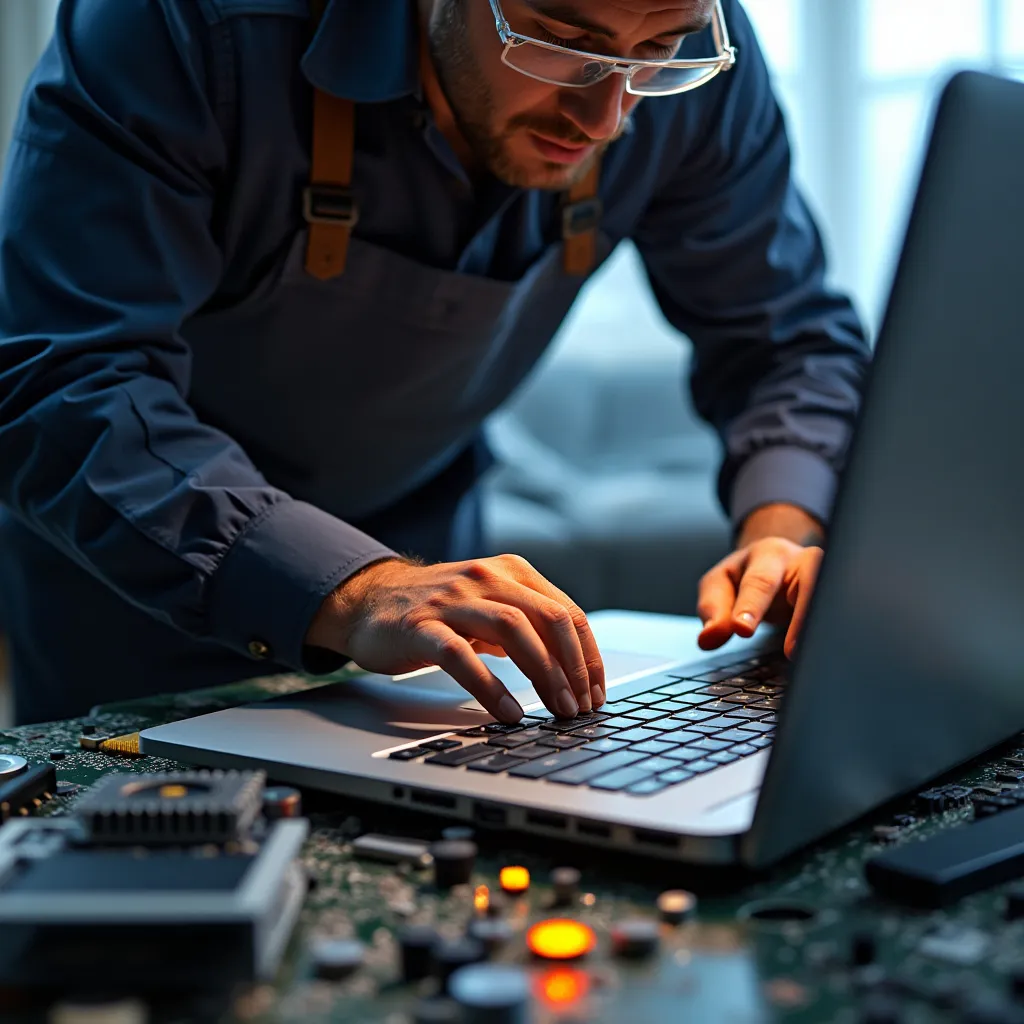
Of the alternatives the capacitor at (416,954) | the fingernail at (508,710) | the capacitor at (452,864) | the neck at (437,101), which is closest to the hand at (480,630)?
the fingernail at (508,710)

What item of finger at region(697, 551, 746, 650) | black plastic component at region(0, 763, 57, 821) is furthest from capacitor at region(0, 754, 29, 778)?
finger at region(697, 551, 746, 650)

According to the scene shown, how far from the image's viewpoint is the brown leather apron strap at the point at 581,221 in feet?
4.51

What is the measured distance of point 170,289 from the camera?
3.58ft

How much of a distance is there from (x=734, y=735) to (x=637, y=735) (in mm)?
60

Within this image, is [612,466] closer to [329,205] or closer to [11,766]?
[329,205]

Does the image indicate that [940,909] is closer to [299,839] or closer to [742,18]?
[299,839]

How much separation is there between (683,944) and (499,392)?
106cm

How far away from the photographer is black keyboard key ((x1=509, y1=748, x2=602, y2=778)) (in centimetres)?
70

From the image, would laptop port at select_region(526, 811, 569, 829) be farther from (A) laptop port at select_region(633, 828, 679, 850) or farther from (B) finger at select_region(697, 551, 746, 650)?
(B) finger at select_region(697, 551, 746, 650)

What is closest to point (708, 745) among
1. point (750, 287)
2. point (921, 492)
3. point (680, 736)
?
point (680, 736)

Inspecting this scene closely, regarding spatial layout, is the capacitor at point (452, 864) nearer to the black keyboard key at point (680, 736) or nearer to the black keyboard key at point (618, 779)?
the black keyboard key at point (618, 779)

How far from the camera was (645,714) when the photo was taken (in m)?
0.85

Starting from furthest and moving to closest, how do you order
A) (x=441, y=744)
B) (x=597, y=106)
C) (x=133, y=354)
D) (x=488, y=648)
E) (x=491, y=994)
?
(x=597, y=106), (x=133, y=354), (x=488, y=648), (x=441, y=744), (x=491, y=994)

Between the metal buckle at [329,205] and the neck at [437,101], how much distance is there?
12cm
